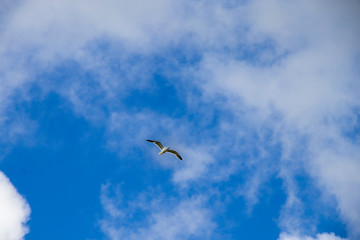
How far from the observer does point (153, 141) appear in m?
113

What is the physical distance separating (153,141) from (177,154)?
8.57 meters

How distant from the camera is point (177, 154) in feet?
383
